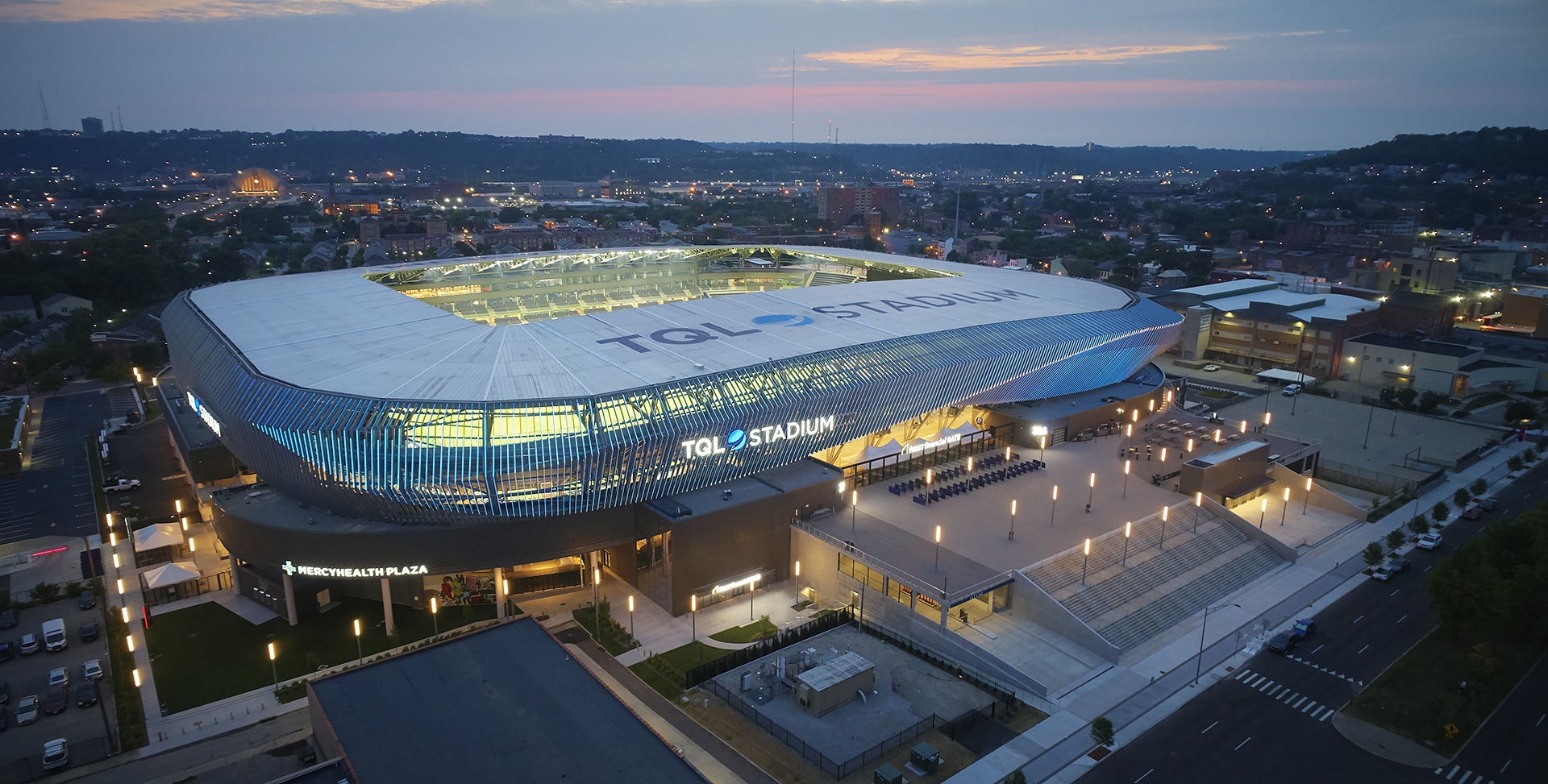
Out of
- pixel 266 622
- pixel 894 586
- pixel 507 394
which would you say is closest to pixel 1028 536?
pixel 894 586

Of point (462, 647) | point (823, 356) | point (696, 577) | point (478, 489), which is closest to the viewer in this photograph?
point (462, 647)

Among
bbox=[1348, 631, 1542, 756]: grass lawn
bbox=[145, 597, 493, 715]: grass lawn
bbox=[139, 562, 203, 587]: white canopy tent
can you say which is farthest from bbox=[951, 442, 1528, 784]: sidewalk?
bbox=[139, 562, 203, 587]: white canopy tent

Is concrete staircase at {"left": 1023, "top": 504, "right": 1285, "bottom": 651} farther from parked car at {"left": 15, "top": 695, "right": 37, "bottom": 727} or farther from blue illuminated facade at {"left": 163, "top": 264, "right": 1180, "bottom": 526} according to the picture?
parked car at {"left": 15, "top": 695, "right": 37, "bottom": 727}

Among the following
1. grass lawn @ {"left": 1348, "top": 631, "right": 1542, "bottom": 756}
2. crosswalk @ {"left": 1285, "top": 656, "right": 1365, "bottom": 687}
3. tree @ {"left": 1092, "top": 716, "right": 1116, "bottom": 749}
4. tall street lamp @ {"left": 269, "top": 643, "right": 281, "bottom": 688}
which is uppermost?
tree @ {"left": 1092, "top": 716, "right": 1116, "bottom": 749}

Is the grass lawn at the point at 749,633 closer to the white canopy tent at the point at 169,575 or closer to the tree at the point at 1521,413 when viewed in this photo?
the white canopy tent at the point at 169,575

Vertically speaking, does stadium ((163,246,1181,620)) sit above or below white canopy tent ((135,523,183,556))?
above

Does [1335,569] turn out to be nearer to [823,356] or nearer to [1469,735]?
[1469,735]

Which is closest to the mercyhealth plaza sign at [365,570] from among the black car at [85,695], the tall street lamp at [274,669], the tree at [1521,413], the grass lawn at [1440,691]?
the tall street lamp at [274,669]
